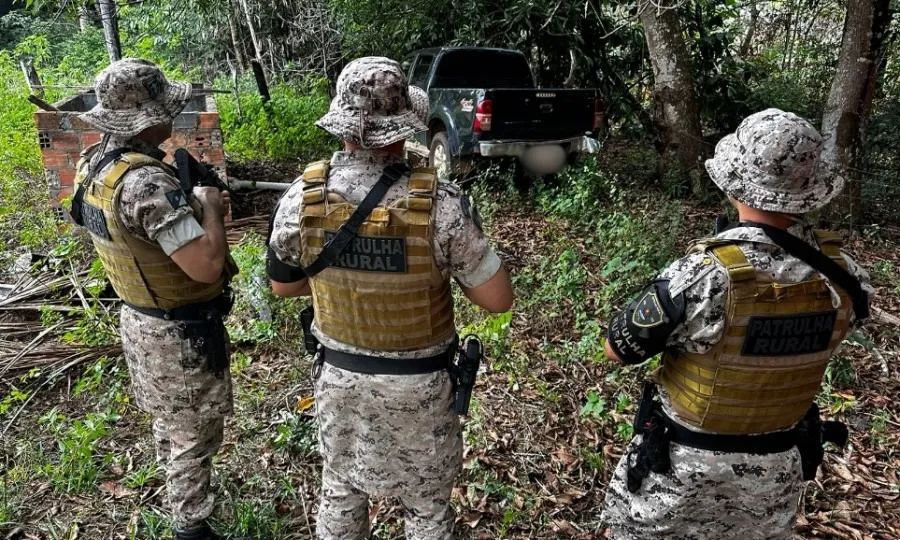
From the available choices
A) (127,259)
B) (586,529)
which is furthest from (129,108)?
(586,529)

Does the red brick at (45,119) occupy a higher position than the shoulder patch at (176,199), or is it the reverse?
the shoulder patch at (176,199)

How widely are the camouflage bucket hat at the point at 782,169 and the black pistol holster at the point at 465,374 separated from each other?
91cm

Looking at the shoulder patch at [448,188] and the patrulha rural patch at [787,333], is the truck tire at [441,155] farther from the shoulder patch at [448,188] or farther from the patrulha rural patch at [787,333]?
the patrulha rural patch at [787,333]

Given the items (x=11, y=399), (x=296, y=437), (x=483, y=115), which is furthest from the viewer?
(x=483, y=115)

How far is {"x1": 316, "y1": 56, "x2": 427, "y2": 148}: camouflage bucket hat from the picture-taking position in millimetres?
1871

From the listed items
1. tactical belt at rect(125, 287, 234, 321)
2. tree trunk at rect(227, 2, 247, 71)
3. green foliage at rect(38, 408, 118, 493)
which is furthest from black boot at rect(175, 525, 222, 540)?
tree trunk at rect(227, 2, 247, 71)

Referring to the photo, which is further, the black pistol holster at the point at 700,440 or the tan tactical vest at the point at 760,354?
the black pistol holster at the point at 700,440

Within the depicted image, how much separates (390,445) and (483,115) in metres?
4.93

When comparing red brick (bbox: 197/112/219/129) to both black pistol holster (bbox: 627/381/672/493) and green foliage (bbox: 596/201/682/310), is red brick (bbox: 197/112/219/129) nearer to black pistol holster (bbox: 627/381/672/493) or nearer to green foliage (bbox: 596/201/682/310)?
green foliage (bbox: 596/201/682/310)

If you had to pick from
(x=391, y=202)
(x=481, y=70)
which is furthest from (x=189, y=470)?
(x=481, y=70)

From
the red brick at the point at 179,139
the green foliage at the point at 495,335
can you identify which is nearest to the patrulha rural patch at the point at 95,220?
the green foliage at the point at 495,335

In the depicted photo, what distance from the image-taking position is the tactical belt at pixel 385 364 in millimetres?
2053

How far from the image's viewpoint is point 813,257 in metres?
1.71

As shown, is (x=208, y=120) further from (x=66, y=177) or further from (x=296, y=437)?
(x=296, y=437)
